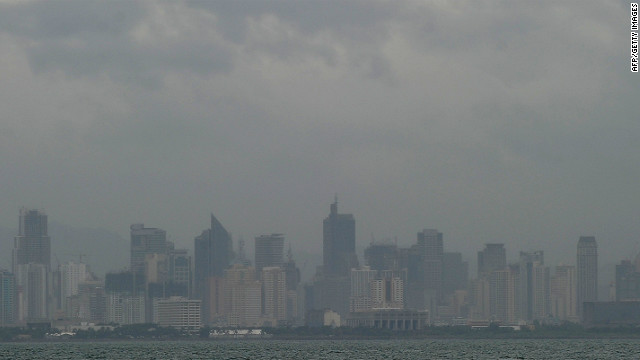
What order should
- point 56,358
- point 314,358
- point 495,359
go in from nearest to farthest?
point 495,359 < point 314,358 < point 56,358

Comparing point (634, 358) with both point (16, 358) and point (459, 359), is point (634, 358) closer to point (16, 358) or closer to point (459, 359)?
point (459, 359)

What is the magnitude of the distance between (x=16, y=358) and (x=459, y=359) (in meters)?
66.8

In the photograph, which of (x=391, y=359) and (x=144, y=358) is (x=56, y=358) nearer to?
(x=144, y=358)

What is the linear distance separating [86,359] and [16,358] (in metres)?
18.8

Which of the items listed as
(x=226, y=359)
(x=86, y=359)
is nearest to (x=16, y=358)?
(x=86, y=359)

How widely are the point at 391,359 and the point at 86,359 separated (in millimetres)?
41837

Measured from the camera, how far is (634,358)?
170500 millimetres

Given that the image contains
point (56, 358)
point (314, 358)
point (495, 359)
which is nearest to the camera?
point (495, 359)

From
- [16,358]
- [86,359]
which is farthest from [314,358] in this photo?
[16,358]

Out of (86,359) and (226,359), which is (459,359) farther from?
(86,359)

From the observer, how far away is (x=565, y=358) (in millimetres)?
179875

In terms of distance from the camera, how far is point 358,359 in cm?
17788

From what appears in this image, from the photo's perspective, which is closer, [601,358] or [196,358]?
[601,358]

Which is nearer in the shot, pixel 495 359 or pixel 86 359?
pixel 495 359
